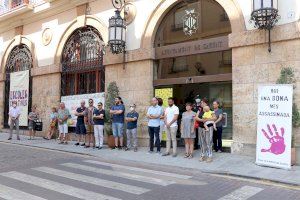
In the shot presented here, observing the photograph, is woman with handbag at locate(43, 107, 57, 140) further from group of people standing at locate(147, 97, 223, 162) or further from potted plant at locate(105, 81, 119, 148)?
group of people standing at locate(147, 97, 223, 162)

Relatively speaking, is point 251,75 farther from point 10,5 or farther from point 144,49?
point 10,5

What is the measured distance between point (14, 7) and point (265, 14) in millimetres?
15160

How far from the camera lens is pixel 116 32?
43.9ft

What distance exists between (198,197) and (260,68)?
17.4 ft

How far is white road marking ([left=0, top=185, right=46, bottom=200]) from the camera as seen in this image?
617 centimetres

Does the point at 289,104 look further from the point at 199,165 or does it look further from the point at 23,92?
the point at 23,92

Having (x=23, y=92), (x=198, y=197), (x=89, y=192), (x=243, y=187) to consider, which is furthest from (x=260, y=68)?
(x=23, y=92)

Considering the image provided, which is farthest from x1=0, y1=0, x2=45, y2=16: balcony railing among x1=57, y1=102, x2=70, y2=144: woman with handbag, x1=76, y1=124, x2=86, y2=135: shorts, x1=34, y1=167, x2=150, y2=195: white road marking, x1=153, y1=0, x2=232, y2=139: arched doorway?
x1=34, y1=167, x2=150, y2=195: white road marking

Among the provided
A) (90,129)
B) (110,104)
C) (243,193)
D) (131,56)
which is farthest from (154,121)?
(243,193)

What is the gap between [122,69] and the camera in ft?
46.0

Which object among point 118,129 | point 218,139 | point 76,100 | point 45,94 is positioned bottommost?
point 218,139

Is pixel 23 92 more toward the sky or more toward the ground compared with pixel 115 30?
more toward the ground

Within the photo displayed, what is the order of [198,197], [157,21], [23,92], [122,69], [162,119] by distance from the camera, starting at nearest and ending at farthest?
[198,197] < [162,119] < [157,21] < [122,69] < [23,92]

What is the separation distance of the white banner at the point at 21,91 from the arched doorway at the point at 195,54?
338 inches
